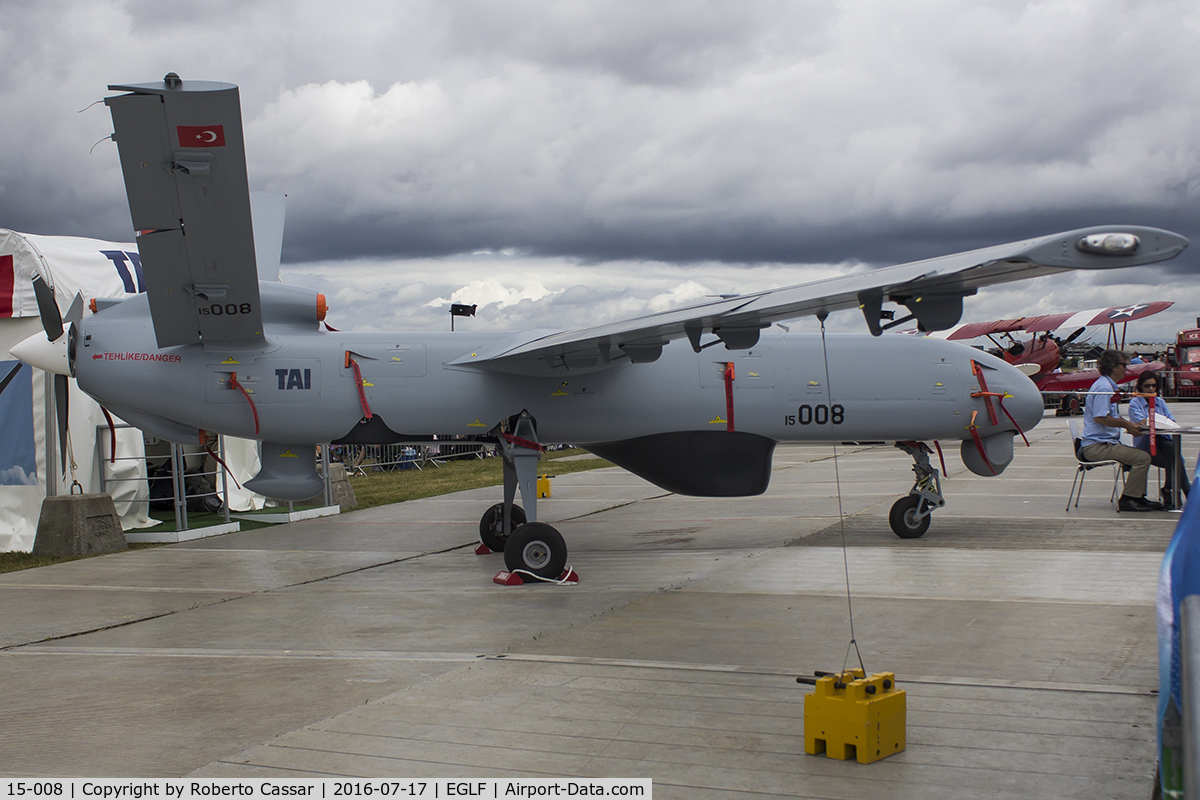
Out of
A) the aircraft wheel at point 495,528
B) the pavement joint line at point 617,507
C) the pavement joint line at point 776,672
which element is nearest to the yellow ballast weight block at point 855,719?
the pavement joint line at point 776,672

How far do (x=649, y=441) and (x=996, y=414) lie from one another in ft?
12.8

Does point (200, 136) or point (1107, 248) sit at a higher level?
point (200, 136)

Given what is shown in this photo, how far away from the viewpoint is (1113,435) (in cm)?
1220

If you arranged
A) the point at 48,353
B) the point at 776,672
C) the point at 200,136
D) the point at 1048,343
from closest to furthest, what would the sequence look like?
the point at 776,672 → the point at 200,136 → the point at 48,353 → the point at 1048,343

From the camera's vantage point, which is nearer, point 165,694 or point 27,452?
point 165,694

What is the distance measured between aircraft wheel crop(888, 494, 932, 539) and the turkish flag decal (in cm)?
784

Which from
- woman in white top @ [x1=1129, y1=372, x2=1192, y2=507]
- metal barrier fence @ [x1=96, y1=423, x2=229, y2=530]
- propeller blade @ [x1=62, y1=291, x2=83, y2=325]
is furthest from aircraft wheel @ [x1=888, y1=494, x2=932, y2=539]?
propeller blade @ [x1=62, y1=291, x2=83, y2=325]

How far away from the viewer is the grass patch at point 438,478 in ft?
57.5

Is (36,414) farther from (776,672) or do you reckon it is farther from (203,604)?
(776,672)

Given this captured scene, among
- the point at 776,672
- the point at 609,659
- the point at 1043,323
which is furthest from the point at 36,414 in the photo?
the point at 1043,323

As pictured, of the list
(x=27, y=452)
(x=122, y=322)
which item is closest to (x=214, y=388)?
(x=122, y=322)

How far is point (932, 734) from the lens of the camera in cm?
428

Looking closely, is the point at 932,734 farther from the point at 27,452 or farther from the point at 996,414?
the point at 27,452

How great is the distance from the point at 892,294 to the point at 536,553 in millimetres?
4289
